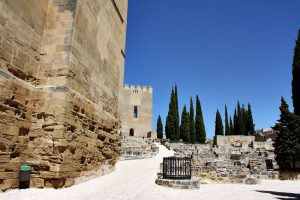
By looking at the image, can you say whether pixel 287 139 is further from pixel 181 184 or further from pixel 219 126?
pixel 219 126

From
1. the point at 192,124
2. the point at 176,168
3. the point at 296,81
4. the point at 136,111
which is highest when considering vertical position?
the point at 136,111

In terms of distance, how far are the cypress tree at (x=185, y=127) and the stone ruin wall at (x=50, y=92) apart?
31.4 meters

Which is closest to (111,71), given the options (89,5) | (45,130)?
(89,5)

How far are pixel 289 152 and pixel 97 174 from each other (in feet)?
45.6

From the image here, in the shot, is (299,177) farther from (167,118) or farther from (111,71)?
(167,118)

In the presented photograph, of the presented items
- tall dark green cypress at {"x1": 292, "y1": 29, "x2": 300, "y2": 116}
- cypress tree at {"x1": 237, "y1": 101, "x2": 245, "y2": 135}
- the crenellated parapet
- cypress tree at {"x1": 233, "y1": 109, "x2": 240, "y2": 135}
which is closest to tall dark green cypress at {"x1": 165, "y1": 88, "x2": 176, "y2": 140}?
the crenellated parapet

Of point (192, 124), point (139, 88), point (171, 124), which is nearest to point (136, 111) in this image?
point (139, 88)

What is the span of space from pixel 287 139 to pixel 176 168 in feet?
39.1

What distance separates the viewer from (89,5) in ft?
26.2

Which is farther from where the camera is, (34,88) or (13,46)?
(34,88)

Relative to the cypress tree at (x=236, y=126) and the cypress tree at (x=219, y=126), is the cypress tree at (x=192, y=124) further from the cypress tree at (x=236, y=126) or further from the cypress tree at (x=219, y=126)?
the cypress tree at (x=236, y=126)

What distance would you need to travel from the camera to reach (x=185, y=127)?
3938cm

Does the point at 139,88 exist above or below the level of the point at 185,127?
above

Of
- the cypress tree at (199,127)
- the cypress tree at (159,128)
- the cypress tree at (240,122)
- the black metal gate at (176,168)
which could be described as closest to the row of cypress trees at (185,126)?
the cypress tree at (199,127)
